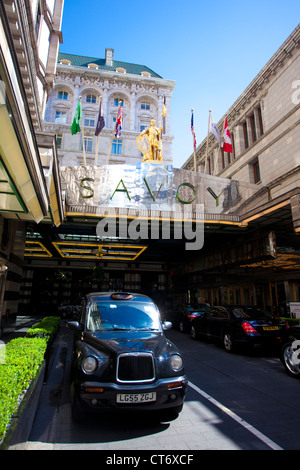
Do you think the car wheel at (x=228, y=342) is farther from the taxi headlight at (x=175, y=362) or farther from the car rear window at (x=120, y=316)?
the taxi headlight at (x=175, y=362)

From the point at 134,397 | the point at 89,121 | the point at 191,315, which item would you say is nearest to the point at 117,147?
the point at 89,121

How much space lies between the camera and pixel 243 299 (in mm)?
18656

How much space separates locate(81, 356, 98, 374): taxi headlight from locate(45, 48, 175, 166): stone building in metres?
35.7

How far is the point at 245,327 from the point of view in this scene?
9.20 metres

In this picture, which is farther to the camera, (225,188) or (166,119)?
(166,119)

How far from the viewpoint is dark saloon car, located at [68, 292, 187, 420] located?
12.9ft

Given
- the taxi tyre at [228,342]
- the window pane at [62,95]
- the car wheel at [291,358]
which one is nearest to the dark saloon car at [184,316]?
the taxi tyre at [228,342]

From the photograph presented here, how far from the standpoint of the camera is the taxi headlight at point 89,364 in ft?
13.6

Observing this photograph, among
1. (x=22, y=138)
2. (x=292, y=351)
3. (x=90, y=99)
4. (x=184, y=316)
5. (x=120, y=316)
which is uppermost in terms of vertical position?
(x=90, y=99)

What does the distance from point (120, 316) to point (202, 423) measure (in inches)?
92.1

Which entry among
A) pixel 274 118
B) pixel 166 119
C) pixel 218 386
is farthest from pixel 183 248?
pixel 166 119

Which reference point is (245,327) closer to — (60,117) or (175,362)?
(175,362)
